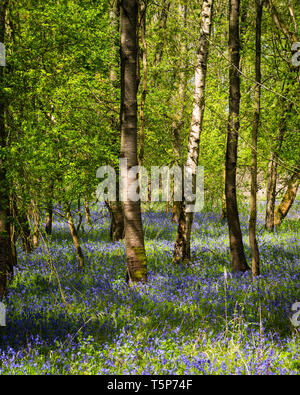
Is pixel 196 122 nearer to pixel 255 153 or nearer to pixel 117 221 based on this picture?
pixel 255 153

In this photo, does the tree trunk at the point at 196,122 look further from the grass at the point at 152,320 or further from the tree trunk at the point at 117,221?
the tree trunk at the point at 117,221

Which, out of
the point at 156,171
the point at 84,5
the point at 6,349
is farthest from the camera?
the point at 156,171

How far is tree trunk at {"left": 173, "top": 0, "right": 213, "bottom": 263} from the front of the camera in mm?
8352

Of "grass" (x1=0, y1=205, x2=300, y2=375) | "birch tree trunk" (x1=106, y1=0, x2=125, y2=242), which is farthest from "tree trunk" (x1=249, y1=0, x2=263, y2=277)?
"birch tree trunk" (x1=106, y1=0, x2=125, y2=242)

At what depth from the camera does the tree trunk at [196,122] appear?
835cm

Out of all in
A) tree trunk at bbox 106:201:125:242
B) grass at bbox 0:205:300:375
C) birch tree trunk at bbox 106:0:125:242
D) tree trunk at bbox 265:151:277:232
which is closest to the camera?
grass at bbox 0:205:300:375

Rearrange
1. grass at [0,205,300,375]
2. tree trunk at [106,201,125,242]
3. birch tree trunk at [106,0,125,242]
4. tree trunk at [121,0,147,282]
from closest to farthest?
grass at [0,205,300,375] < tree trunk at [121,0,147,282] < birch tree trunk at [106,0,125,242] < tree trunk at [106,201,125,242]

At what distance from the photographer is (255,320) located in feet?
18.6

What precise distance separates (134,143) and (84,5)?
19.1 feet

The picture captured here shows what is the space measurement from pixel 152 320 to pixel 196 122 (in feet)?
16.8

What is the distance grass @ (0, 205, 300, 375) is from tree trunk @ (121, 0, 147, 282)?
532 mm

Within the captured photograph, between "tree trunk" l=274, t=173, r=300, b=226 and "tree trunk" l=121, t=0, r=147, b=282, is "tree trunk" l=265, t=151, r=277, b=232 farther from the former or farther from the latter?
"tree trunk" l=121, t=0, r=147, b=282
